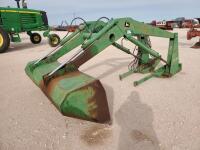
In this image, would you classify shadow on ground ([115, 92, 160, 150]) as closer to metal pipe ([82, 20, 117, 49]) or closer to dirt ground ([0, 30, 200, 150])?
dirt ground ([0, 30, 200, 150])

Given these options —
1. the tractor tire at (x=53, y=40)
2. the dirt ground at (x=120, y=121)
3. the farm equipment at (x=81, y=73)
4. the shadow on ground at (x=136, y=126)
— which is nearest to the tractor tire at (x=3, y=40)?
the tractor tire at (x=53, y=40)

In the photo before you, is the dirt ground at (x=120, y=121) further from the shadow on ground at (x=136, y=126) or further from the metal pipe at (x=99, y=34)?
the metal pipe at (x=99, y=34)

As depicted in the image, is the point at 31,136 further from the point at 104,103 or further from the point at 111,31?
the point at 111,31

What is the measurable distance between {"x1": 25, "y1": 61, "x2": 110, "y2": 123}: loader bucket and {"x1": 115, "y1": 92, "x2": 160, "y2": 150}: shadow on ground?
320 mm

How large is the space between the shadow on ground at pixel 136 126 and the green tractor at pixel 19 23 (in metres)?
7.91

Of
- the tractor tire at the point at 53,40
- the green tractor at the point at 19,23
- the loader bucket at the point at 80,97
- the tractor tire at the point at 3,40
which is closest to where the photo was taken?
the loader bucket at the point at 80,97

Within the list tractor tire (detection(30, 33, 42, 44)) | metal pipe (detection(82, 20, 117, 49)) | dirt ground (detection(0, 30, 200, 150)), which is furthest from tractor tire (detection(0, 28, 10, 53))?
metal pipe (detection(82, 20, 117, 49))

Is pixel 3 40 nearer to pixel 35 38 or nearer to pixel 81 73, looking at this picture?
pixel 35 38

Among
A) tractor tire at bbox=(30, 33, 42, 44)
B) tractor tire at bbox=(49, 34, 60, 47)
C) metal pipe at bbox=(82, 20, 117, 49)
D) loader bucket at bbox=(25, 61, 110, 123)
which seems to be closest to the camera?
loader bucket at bbox=(25, 61, 110, 123)

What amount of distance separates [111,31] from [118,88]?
1.52 meters

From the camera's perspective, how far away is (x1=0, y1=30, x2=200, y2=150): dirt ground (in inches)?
98.4

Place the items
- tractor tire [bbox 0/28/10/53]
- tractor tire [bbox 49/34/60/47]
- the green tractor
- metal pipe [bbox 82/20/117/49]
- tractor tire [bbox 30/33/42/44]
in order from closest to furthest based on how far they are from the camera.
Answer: metal pipe [bbox 82/20/117/49], tractor tire [bbox 0/28/10/53], the green tractor, tractor tire [bbox 49/34/60/47], tractor tire [bbox 30/33/42/44]

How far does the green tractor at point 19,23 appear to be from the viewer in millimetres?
10180

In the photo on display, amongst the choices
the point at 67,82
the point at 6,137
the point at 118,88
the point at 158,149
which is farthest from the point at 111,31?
the point at 6,137
